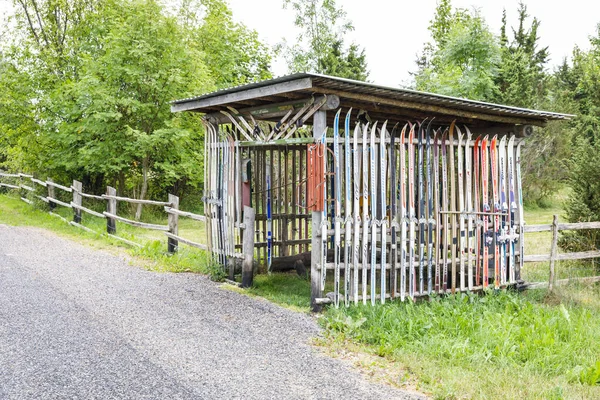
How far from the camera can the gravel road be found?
4.22 metres

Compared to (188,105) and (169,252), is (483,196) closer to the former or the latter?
(188,105)

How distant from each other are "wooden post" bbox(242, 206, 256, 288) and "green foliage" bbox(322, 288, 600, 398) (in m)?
1.88

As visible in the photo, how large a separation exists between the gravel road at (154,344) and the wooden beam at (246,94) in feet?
8.25

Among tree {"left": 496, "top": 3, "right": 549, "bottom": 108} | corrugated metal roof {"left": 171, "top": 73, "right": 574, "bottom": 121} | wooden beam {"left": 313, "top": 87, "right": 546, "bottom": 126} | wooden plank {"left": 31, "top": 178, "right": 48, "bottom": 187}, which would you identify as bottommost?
wooden plank {"left": 31, "top": 178, "right": 48, "bottom": 187}

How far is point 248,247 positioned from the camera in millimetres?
7703

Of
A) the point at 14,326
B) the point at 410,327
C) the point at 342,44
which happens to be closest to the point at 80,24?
the point at 14,326

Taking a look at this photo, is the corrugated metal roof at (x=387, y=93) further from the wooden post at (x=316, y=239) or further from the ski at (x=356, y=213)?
the ski at (x=356, y=213)

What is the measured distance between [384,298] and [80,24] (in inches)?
557

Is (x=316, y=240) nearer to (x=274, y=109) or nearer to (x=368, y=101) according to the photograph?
(x=368, y=101)

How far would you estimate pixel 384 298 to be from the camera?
6.56 m

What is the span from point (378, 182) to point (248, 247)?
79.5 inches

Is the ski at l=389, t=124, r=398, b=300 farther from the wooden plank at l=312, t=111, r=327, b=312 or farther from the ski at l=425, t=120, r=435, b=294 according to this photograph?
the wooden plank at l=312, t=111, r=327, b=312

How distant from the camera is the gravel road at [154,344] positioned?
422 centimetres

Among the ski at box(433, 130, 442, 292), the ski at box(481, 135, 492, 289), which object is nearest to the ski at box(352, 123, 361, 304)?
the ski at box(433, 130, 442, 292)
